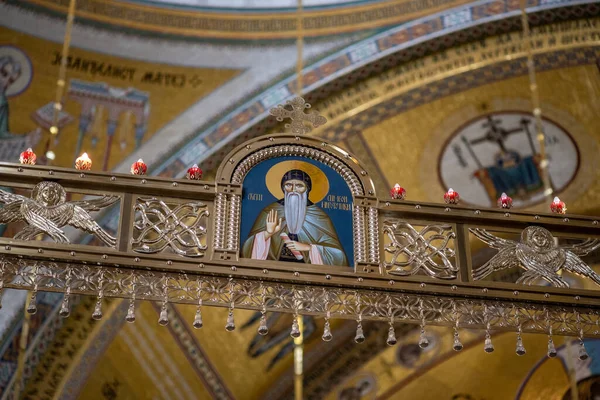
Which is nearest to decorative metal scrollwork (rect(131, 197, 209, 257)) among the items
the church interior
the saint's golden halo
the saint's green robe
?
the saint's green robe

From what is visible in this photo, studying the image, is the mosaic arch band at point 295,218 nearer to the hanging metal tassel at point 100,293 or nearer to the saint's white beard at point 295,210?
the saint's white beard at point 295,210

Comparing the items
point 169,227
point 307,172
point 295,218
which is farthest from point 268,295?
point 307,172

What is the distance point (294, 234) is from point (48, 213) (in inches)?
56.2

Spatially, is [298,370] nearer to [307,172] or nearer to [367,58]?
[367,58]

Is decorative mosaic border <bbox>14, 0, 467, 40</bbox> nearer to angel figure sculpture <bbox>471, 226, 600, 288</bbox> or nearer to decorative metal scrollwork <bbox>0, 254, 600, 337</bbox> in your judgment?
angel figure sculpture <bbox>471, 226, 600, 288</bbox>

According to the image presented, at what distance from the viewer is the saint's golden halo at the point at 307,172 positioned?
682 cm

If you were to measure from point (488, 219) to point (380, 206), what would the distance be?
0.70m

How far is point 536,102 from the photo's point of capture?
10.0 metres

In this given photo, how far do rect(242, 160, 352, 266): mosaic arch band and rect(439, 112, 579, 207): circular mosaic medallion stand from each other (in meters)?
3.53

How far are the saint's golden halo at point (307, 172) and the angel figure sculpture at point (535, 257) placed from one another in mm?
974

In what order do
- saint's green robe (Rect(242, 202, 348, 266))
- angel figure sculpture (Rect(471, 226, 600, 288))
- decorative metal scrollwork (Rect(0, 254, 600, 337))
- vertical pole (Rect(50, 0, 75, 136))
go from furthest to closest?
1. vertical pole (Rect(50, 0, 75, 136))
2. angel figure sculpture (Rect(471, 226, 600, 288))
3. saint's green robe (Rect(242, 202, 348, 266))
4. decorative metal scrollwork (Rect(0, 254, 600, 337))

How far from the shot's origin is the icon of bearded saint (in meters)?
6.59

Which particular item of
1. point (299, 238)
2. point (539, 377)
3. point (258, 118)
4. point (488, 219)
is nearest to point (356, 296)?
point (299, 238)

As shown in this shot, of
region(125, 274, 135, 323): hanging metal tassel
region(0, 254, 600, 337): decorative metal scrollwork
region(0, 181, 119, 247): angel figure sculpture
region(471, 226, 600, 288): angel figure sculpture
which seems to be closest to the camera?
region(125, 274, 135, 323): hanging metal tassel
